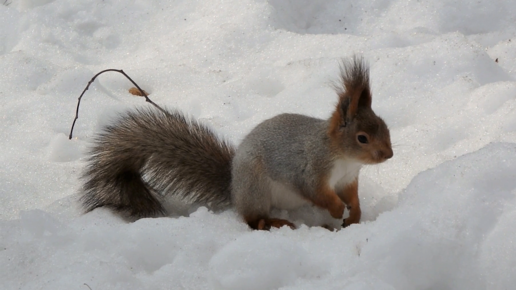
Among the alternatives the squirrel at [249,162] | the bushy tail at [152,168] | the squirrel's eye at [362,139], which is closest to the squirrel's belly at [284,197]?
the squirrel at [249,162]

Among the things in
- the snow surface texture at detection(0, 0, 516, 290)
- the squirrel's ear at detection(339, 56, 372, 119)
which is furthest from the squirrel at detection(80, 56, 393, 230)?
the snow surface texture at detection(0, 0, 516, 290)

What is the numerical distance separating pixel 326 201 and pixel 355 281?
70cm

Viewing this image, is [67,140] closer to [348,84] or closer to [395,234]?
[348,84]

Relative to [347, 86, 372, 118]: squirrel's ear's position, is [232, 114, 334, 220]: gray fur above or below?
below

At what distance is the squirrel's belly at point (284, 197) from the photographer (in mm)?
2494

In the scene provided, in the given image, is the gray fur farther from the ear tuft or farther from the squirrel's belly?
the ear tuft

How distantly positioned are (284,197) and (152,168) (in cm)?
59

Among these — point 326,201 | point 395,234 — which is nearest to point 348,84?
point 326,201

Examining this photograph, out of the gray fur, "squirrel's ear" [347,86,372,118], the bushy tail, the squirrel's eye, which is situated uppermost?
"squirrel's ear" [347,86,372,118]

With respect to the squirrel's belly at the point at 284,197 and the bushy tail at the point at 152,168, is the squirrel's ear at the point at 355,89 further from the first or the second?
the bushy tail at the point at 152,168

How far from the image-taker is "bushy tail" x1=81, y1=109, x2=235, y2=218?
2566 mm

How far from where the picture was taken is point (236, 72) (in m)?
3.74

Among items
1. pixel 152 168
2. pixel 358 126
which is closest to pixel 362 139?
pixel 358 126

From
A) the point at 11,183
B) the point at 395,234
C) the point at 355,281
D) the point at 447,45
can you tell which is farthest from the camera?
the point at 447,45
